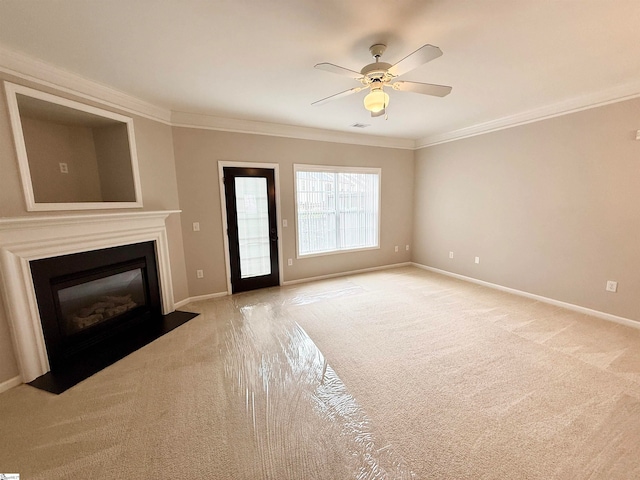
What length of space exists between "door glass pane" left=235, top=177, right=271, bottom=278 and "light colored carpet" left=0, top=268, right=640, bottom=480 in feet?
4.43

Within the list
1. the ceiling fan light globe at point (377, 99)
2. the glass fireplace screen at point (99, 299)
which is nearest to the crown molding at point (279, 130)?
the glass fireplace screen at point (99, 299)

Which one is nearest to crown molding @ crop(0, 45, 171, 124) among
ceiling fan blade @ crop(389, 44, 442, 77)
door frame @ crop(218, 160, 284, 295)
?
door frame @ crop(218, 160, 284, 295)

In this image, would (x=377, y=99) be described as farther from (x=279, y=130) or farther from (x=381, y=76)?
(x=279, y=130)

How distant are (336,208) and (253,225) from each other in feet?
5.32

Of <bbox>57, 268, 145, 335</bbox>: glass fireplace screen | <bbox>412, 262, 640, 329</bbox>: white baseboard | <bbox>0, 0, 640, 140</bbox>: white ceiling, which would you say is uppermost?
<bbox>0, 0, 640, 140</bbox>: white ceiling

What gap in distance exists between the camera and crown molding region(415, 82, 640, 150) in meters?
2.79

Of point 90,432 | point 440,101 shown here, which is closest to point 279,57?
point 440,101

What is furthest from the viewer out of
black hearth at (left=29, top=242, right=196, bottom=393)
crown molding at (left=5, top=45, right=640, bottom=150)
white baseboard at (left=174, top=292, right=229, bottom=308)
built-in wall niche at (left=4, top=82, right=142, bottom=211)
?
white baseboard at (left=174, top=292, right=229, bottom=308)

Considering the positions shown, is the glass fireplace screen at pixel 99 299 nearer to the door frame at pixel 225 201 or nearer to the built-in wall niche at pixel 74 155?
the built-in wall niche at pixel 74 155

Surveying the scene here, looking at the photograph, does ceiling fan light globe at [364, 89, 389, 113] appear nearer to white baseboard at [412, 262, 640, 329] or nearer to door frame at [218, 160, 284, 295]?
door frame at [218, 160, 284, 295]

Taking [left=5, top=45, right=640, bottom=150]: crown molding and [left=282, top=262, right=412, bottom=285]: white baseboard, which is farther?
[left=282, top=262, right=412, bottom=285]: white baseboard

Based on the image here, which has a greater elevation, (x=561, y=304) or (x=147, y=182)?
(x=147, y=182)

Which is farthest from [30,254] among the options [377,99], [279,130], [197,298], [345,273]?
[345,273]

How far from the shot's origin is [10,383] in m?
2.11
